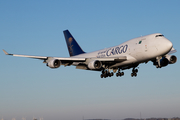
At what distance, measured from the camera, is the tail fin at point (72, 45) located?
201ft

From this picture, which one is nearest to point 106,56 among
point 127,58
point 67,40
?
point 127,58

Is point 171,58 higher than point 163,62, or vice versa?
point 171,58

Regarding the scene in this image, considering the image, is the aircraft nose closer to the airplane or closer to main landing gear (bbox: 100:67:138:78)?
the airplane

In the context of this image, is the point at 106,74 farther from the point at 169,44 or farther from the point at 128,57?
the point at 169,44

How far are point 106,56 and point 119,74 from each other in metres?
4.63

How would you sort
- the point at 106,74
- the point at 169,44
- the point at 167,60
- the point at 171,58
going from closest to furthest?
1. the point at 169,44
2. the point at 167,60
3. the point at 171,58
4. the point at 106,74

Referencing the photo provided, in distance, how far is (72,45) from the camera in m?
62.9

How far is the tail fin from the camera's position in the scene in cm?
6128

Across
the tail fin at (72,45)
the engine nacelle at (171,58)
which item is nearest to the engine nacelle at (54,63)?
the tail fin at (72,45)

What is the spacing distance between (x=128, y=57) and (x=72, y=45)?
2226 cm

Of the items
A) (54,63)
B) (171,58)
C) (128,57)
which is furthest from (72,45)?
(171,58)

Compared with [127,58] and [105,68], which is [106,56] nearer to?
[105,68]

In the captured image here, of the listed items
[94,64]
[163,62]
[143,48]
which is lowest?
[94,64]

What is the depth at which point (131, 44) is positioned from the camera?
43.6m
